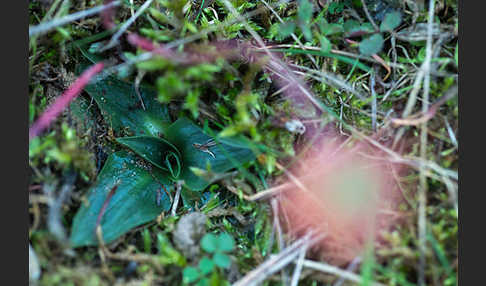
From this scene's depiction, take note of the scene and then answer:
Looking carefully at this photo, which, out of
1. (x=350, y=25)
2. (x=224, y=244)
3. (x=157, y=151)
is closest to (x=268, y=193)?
(x=224, y=244)

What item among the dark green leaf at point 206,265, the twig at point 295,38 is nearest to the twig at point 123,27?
the twig at point 295,38

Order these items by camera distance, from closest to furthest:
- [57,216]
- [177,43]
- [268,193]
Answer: [57,216]
[177,43]
[268,193]

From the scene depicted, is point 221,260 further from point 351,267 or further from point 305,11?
point 305,11

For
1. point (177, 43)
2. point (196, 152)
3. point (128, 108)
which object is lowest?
point (196, 152)

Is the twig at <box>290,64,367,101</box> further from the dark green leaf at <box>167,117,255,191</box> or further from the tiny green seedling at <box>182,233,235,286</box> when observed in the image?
the tiny green seedling at <box>182,233,235,286</box>

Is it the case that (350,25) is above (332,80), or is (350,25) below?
above

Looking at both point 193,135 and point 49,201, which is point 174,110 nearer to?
point 193,135

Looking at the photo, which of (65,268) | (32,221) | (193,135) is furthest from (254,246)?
(32,221)
